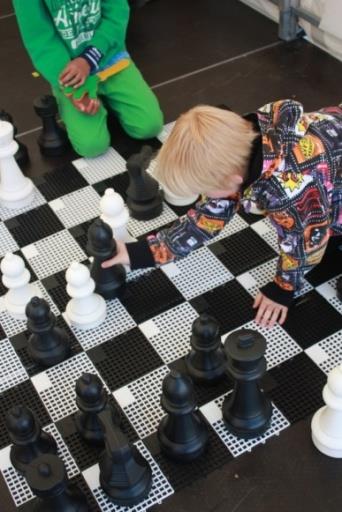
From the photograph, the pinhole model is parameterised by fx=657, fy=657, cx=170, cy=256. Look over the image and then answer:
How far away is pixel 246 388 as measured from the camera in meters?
1.18

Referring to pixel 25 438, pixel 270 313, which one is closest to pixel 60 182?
pixel 270 313

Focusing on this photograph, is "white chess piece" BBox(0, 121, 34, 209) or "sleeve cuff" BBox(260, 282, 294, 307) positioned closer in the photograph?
"sleeve cuff" BBox(260, 282, 294, 307)

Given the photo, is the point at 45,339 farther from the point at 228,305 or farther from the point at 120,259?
the point at 228,305

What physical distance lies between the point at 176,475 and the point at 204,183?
0.54 meters

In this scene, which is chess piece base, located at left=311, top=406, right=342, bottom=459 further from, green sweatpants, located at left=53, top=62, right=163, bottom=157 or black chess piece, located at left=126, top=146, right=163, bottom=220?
green sweatpants, located at left=53, top=62, right=163, bottom=157

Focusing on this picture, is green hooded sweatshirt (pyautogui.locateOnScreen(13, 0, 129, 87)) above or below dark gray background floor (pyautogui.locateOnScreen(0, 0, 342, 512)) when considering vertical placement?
above

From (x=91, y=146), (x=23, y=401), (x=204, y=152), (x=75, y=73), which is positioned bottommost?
(x=23, y=401)

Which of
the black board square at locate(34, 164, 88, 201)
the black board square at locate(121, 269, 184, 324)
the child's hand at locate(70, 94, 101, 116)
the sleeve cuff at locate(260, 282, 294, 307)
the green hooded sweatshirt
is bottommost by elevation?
the black board square at locate(121, 269, 184, 324)

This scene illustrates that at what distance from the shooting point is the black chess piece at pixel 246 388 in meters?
1.13

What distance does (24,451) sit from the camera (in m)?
1.18

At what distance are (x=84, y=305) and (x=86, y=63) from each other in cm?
81

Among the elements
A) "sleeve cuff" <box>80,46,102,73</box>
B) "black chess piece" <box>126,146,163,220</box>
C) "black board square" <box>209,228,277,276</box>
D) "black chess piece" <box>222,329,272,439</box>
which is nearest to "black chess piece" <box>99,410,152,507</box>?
"black chess piece" <box>222,329,272,439</box>

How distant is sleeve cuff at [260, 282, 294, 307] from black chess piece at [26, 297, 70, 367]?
45 cm

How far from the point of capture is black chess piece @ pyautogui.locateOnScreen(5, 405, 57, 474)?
1.11 meters
